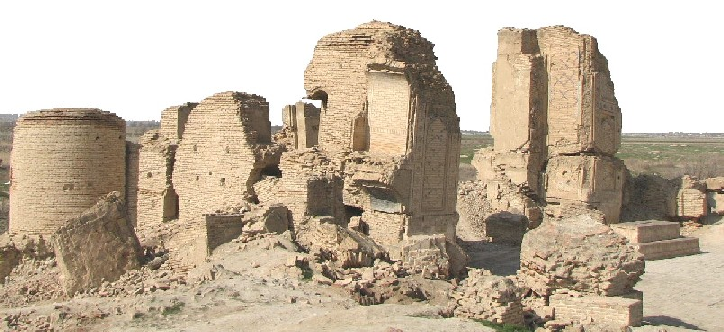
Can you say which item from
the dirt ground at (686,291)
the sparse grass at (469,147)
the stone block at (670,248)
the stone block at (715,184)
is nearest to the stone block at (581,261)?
the dirt ground at (686,291)

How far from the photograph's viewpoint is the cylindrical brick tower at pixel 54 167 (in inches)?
608

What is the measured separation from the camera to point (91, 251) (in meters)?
12.8

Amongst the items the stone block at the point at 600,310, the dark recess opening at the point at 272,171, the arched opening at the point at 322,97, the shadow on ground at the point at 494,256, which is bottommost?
the shadow on ground at the point at 494,256

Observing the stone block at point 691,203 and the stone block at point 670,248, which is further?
the stone block at point 691,203

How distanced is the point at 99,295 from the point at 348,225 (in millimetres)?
4553

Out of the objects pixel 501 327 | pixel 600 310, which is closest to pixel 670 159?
pixel 600 310

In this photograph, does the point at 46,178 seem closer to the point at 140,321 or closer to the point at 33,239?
the point at 33,239

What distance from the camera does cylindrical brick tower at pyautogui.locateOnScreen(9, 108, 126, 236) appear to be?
15438 millimetres

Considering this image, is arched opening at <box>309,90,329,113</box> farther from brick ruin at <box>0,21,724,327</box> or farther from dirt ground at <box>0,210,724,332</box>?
dirt ground at <box>0,210,724,332</box>

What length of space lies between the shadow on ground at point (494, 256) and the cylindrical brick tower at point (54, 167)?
6844 millimetres

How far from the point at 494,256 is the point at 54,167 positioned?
8128 millimetres

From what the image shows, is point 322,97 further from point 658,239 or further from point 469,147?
point 469,147

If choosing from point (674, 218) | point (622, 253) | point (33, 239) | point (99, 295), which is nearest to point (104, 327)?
point (99, 295)

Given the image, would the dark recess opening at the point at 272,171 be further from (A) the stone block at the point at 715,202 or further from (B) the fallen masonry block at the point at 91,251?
(A) the stone block at the point at 715,202
